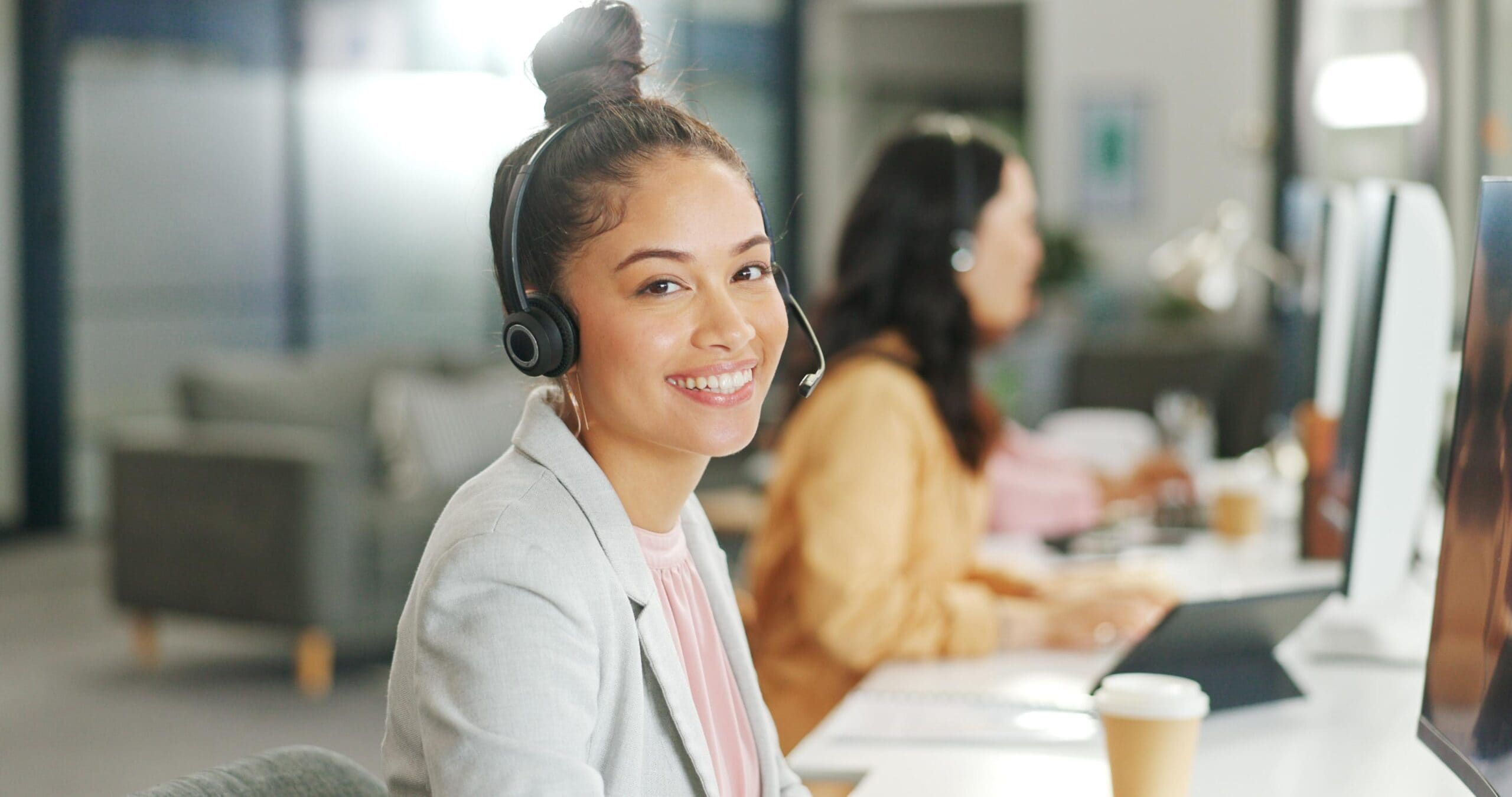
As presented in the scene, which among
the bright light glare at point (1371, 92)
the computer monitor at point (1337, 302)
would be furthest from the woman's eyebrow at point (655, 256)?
the bright light glare at point (1371, 92)

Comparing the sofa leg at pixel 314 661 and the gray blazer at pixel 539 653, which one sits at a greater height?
the gray blazer at pixel 539 653

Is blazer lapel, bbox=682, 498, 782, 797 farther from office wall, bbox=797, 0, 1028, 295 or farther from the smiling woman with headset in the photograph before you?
office wall, bbox=797, 0, 1028, 295

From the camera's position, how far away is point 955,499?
2018 millimetres

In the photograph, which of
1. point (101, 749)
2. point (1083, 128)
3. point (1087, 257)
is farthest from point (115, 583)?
point (1083, 128)

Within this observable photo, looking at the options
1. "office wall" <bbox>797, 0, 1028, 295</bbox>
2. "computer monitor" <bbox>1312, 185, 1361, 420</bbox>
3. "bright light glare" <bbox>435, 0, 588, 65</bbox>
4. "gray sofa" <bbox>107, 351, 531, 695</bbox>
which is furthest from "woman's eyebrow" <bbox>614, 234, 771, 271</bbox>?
"office wall" <bbox>797, 0, 1028, 295</bbox>

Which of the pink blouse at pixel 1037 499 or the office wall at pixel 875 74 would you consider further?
the office wall at pixel 875 74

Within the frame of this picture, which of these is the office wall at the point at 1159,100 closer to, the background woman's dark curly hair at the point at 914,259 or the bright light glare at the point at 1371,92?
the bright light glare at the point at 1371,92

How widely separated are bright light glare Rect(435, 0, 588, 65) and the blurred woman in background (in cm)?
505

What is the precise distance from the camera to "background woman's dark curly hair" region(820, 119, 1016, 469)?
80.9 inches

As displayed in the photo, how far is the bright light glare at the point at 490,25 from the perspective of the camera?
6.91 metres

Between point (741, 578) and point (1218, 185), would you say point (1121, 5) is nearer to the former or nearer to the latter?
point (1218, 185)

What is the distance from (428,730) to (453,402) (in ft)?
13.7

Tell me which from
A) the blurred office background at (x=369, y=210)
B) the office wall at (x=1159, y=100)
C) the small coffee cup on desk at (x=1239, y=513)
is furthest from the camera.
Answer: the office wall at (x=1159, y=100)

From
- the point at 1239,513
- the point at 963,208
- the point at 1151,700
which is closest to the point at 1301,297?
the point at 1239,513
